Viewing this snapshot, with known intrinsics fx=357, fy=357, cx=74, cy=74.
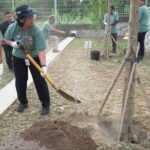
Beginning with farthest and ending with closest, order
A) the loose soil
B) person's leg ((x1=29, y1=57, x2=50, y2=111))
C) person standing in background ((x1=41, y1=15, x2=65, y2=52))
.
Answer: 1. person standing in background ((x1=41, y1=15, x2=65, y2=52))
2. person's leg ((x1=29, y1=57, x2=50, y2=111))
3. the loose soil

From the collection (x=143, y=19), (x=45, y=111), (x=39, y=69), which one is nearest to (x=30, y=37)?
(x=39, y=69)

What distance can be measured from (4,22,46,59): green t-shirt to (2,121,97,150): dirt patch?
4.41 feet

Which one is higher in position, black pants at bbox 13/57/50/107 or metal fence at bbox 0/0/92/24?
metal fence at bbox 0/0/92/24

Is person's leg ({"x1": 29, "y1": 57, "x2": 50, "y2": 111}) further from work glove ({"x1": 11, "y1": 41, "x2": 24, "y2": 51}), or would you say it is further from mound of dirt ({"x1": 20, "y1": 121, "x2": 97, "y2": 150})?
mound of dirt ({"x1": 20, "y1": 121, "x2": 97, "y2": 150})

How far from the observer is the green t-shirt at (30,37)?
5.57 m

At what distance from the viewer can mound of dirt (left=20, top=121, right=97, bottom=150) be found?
4.49m

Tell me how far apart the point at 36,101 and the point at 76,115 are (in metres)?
1.15

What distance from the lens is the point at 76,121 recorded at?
5680 millimetres

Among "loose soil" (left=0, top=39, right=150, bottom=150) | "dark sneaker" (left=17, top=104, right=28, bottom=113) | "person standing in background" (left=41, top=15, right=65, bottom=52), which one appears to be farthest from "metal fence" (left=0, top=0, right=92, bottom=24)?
"dark sneaker" (left=17, top=104, right=28, bottom=113)

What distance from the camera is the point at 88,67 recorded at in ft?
33.1

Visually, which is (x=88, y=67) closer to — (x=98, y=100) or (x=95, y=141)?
(x=98, y=100)

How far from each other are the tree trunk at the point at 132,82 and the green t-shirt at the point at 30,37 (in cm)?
144

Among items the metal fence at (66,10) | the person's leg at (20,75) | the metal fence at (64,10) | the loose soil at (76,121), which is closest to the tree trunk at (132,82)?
the loose soil at (76,121)

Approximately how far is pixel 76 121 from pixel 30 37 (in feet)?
4.97
